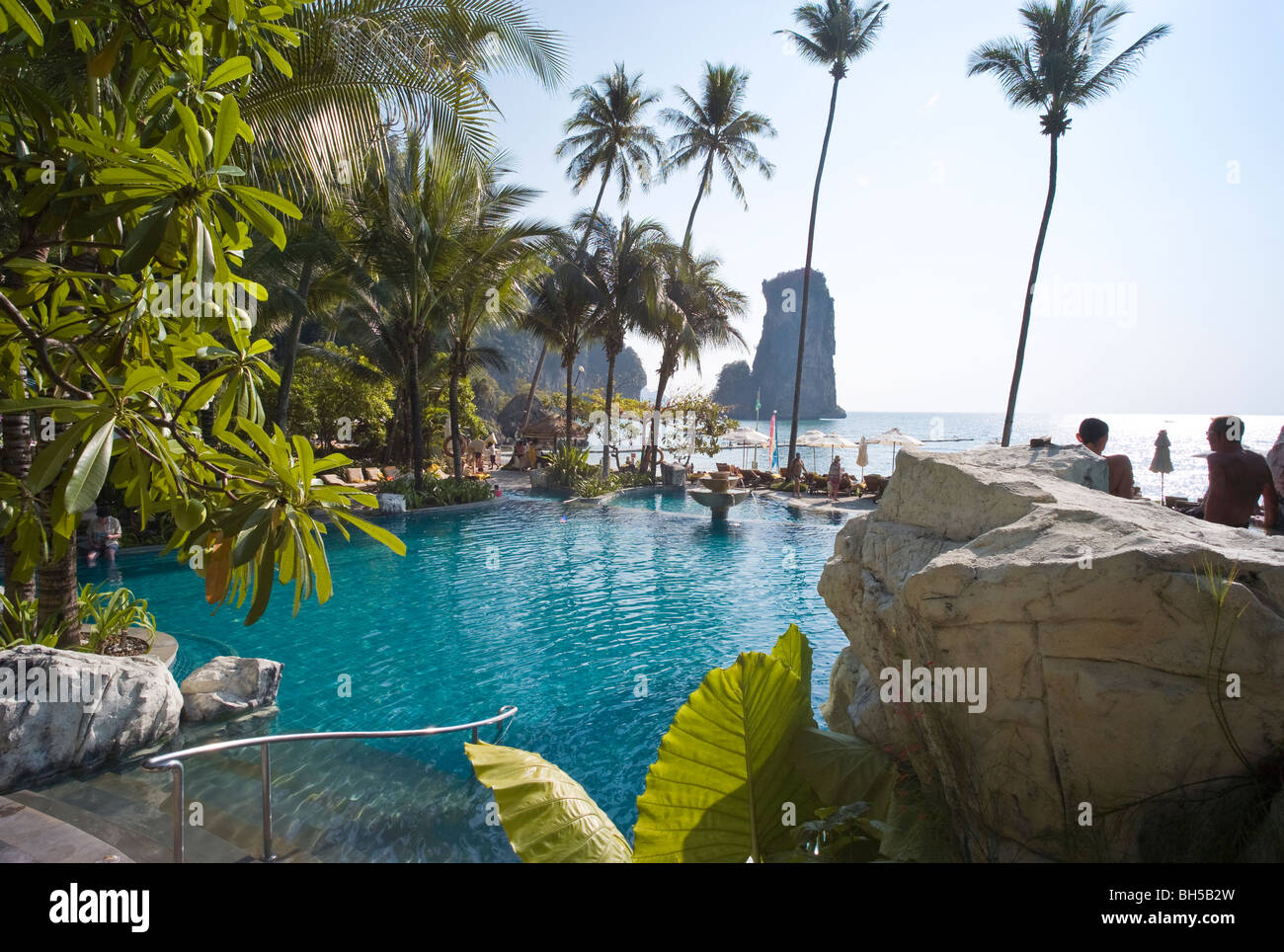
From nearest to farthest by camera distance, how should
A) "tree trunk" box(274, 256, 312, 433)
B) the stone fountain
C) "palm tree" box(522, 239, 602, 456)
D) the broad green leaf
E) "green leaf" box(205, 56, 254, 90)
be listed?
1. "green leaf" box(205, 56, 254, 90)
2. the broad green leaf
3. the stone fountain
4. "tree trunk" box(274, 256, 312, 433)
5. "palm tree" box(522, 239, 602, 456)

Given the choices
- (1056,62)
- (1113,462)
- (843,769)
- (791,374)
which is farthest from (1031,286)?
(791,374)

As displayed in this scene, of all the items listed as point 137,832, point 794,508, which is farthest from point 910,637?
point 794,508

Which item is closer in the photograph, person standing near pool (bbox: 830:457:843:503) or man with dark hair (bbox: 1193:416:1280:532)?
man with dark hair (bbox: 1193:416:1280:532)

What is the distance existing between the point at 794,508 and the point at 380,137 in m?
14.1

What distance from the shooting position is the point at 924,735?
9.56 ft

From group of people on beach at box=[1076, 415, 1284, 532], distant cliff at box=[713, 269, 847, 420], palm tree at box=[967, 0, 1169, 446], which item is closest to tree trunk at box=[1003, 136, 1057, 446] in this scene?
palm tree at box=[967, 0, 1169, 446]

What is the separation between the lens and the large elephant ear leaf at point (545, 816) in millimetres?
2123

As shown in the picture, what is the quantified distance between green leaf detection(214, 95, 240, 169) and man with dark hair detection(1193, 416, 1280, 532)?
6.08 metres

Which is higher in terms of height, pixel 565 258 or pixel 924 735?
pixel 565 258

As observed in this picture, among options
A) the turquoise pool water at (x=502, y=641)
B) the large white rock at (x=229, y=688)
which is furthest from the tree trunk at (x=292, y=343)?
the large white rock at (x=229, y=688)

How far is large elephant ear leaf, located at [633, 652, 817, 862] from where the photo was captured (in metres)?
2.40

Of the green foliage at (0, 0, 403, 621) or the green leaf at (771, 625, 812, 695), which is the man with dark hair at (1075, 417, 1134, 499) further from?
the green foliage at (0, 0, 403, 621)

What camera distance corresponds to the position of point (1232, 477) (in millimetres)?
4918
